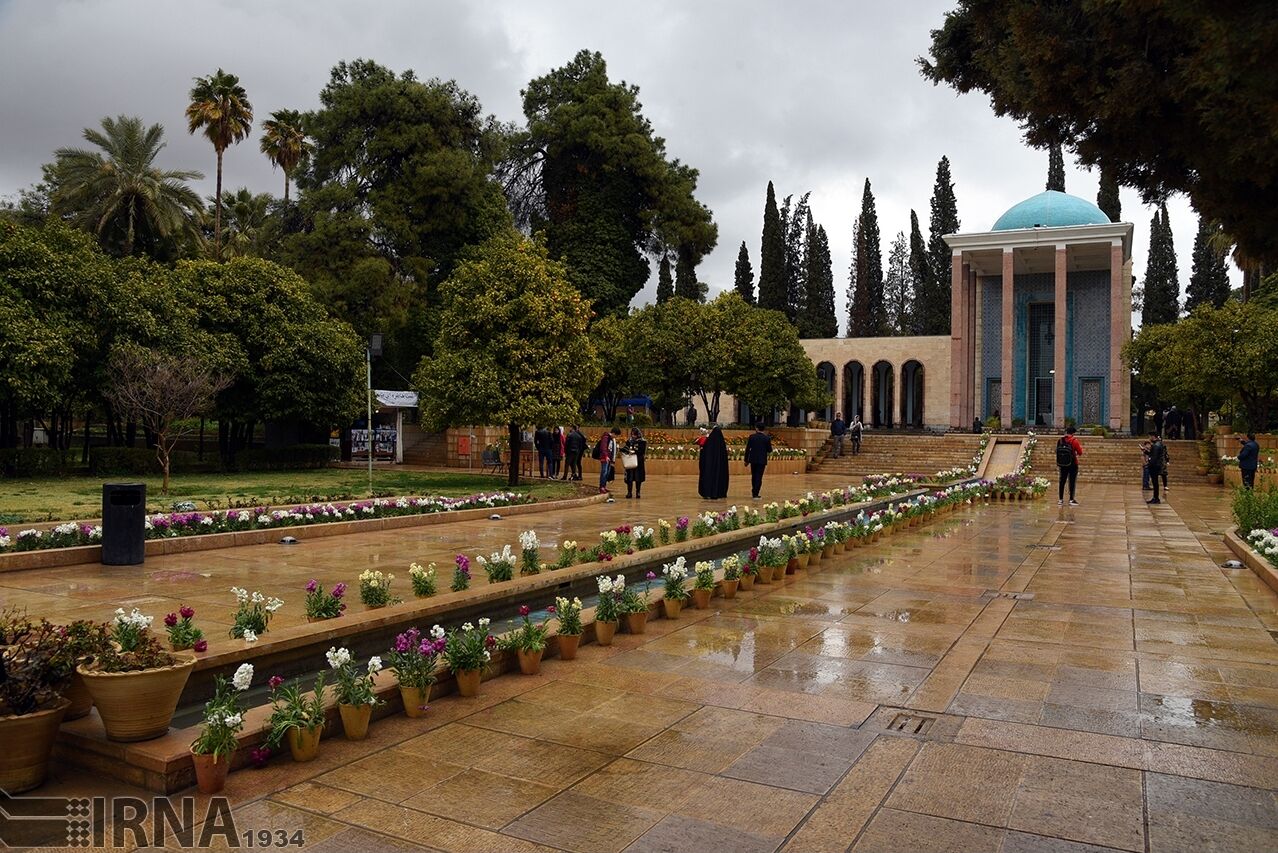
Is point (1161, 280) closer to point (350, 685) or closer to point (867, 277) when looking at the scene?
point (867, 277)

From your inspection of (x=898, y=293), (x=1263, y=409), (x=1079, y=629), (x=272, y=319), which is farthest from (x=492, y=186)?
(x=898, y=293)

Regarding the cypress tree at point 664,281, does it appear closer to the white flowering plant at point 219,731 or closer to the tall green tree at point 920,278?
the tall green tree at point 920,278

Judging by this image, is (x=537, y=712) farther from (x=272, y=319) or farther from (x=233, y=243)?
(x=233, y=243)

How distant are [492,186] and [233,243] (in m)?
11.3

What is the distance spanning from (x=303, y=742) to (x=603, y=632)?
2.47 m

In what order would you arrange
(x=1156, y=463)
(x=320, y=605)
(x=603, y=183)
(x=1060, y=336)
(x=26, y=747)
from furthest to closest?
(x=603, y=183)
(x=1060, y=336)
(x=1156, y=463)
(x=320, y=605)
(x=26, y=747)

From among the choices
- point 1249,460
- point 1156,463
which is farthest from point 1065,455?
point 1249,460

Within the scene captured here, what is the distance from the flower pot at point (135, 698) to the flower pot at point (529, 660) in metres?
1.96

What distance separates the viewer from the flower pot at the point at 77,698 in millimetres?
4035

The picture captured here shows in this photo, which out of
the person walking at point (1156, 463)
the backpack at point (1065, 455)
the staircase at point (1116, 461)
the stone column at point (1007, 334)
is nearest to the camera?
the backpack at point (1065, 455)

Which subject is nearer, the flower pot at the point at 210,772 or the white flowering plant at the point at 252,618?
the flower pot at the point at 210,772

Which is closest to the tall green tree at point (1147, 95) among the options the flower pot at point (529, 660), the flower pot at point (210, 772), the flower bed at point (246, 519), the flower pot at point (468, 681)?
the flower pot at point (529, 660)

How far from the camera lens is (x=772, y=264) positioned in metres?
52.0

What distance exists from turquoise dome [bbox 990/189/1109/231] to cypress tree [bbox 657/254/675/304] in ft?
51.2
